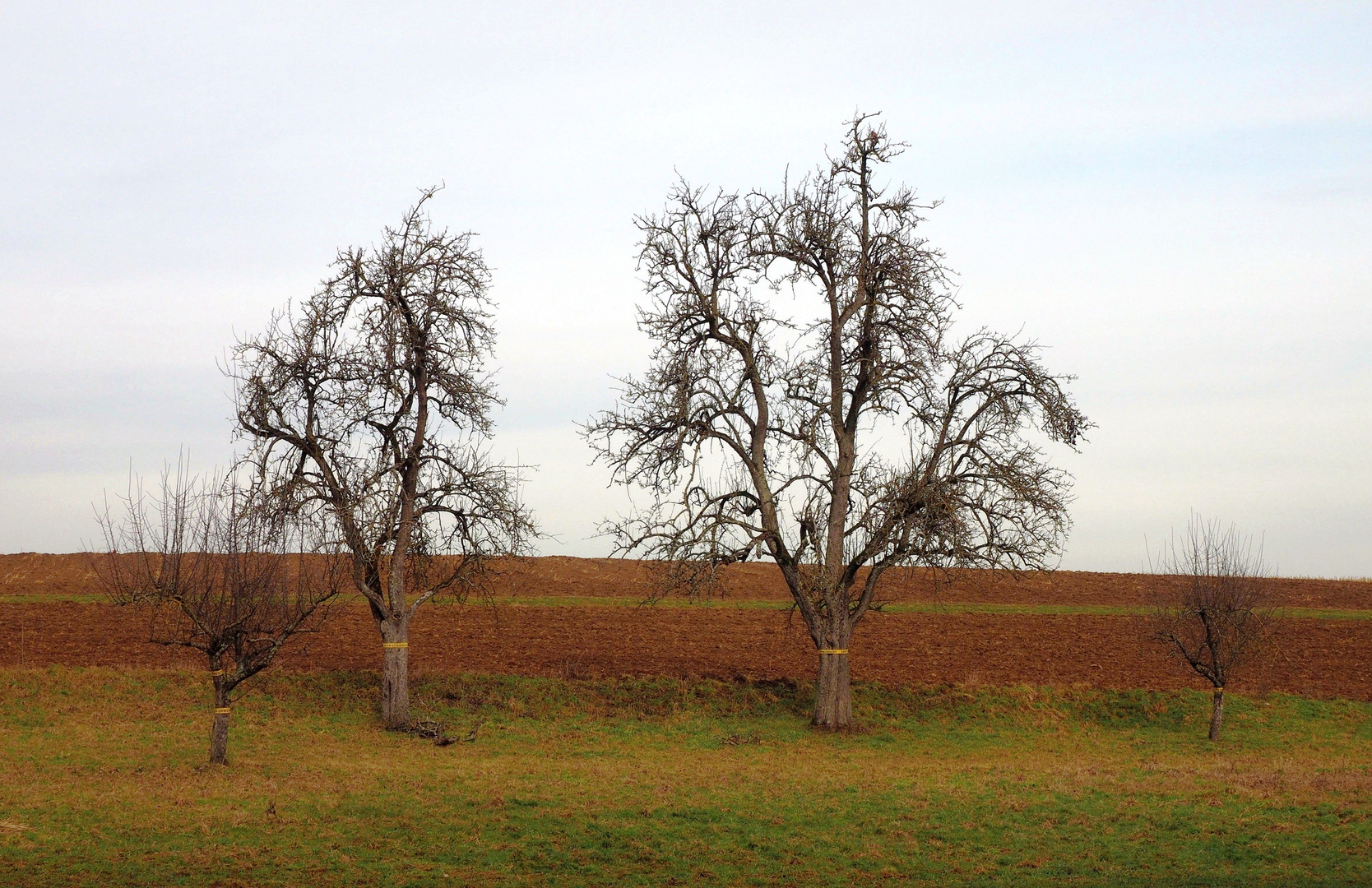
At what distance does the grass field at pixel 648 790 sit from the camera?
40.1 feet

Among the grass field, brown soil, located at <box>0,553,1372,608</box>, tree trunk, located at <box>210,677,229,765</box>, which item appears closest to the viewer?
the grass field

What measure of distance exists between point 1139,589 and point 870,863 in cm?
4501

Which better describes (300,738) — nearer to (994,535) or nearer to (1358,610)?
(994,535)

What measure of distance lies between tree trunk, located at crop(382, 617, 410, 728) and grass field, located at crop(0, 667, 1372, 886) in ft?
1.75

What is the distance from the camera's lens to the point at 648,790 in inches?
639

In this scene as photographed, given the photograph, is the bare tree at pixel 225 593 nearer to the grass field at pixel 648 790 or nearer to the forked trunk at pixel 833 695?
the grass field at pixel 648 790

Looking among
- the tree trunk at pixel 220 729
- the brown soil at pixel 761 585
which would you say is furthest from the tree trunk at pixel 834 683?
the brown soil at pixel 761 585

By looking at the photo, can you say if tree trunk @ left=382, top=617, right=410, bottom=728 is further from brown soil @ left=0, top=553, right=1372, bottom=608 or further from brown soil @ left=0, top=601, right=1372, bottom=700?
brown soil @ left=0, top=553, right=1372, bottom=608

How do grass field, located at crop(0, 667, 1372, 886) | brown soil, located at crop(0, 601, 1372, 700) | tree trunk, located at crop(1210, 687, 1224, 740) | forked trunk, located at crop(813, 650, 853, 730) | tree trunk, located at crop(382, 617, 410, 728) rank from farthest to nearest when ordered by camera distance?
brown soil, located at crop(0, 601, 1372, 700)
tree trunk, located at crop(1210, 687, 1224, 740)
forked trunk, located at crop(813, 650, 853, 730)
tree trunk, located at crop(382, 617, 410, 728)
grass field, located at crop(0, 667, 1372, 886)

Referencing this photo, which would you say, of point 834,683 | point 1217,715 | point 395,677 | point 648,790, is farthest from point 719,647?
point 648,790

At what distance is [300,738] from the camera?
20141 millimetres

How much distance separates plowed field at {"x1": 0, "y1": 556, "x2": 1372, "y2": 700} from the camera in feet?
90.3

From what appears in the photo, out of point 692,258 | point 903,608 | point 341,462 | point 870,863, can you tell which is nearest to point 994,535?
point 692,258

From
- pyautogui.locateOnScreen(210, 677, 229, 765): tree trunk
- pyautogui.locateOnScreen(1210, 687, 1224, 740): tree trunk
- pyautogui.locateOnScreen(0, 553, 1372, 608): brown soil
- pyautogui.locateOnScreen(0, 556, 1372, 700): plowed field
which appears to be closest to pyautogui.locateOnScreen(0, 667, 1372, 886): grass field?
pyautogui.locateOnScreen(210, 677, 229, 765): tree trunk
